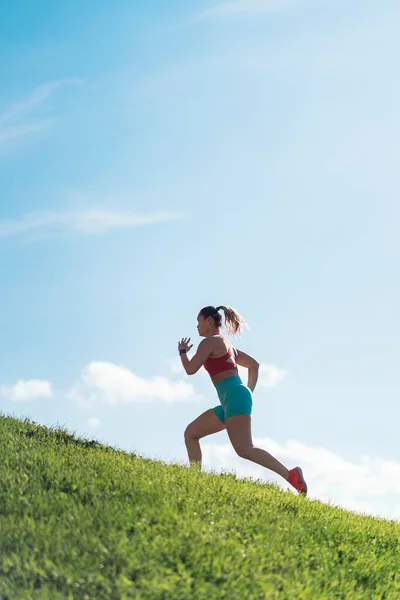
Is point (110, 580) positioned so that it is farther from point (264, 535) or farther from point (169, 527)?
point (264, 535)

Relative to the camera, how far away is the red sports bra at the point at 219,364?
37.3 ft

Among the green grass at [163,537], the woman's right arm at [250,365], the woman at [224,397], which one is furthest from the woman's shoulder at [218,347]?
the green grass at [163,537]

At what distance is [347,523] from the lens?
9828 mm

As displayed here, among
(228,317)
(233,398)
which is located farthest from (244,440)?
(228,317)

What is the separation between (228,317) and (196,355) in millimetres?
1112

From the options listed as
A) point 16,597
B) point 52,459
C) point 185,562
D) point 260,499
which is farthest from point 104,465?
point 16,597

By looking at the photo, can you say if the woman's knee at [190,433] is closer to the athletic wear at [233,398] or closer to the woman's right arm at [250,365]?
the athletic wear at [233,398]

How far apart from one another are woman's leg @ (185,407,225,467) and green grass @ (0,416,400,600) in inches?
39.6

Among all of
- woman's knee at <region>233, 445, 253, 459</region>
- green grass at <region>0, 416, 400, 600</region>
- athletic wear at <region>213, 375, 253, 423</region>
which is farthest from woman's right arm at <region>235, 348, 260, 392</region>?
green grass at <region>0, 416, 400, 600</region>

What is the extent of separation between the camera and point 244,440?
1113cm

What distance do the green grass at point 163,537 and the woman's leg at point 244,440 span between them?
2.06 feet

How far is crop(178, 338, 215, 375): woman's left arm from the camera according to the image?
10969mm

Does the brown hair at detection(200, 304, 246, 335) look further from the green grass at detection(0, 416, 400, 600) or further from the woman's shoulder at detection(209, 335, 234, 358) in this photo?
the green grass at detection(0, 416, 400, 600)

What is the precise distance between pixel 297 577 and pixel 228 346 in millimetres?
4893
